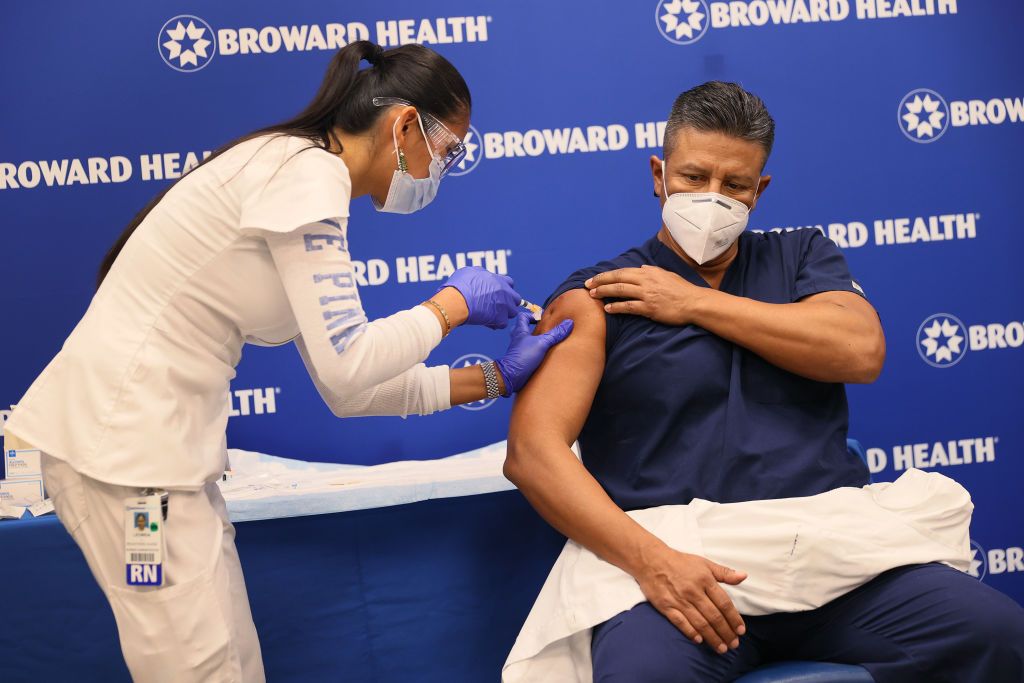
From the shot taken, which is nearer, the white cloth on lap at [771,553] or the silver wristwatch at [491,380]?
the white cloth on lap at [771,553]

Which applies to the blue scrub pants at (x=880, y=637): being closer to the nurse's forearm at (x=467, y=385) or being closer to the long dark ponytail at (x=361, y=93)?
the nurse's forearm at (x=467, y=385)

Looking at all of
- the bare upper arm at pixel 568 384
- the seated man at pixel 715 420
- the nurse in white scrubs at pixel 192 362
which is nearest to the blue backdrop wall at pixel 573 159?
the seated man at pixel 715 420

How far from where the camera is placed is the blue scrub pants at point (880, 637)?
1419 mm

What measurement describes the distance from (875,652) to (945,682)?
0.35 feet

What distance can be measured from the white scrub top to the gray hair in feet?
2.48

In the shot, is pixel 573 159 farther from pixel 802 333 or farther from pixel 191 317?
pixel 191 317

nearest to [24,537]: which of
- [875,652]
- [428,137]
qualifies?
[428,137]

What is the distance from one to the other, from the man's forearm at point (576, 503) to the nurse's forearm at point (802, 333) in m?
0.37

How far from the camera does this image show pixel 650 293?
1.75 meters

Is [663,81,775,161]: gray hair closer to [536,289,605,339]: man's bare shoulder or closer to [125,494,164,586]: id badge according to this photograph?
[536,289,605,339]: man's bare shoulder

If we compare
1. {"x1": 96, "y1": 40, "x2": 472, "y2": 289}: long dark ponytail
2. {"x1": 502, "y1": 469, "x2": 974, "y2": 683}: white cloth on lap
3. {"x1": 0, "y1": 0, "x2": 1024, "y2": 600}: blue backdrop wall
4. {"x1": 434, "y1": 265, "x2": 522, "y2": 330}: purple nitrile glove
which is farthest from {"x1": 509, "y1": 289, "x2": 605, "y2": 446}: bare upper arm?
{"x1": 0, "y1": 0, "x2": 1024, "y2": 600}: blue backdrop wall

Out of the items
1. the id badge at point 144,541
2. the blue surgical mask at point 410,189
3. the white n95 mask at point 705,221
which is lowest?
→ the id badge at point 144,541

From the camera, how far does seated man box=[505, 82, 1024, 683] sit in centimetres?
145

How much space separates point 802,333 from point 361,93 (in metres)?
0.87
